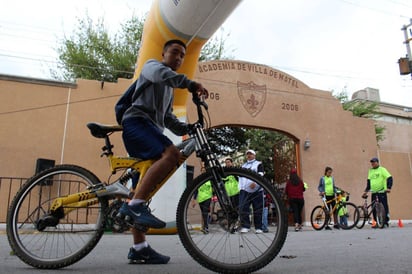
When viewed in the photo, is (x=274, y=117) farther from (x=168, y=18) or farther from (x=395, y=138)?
(x=395, y=138)

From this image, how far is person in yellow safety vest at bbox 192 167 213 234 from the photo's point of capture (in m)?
2.60

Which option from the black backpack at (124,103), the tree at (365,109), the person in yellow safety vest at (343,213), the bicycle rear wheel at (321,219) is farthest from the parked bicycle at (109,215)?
the tree at (365,109)

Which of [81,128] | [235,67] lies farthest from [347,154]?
[81,128]

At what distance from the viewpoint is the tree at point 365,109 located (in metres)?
22.8

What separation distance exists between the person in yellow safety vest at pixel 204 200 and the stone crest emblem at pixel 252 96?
34.3 feet

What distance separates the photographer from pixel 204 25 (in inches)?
212

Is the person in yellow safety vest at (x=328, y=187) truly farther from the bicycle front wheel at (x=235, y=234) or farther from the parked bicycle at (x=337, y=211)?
the bicycle front wheel at (x=235, y=234)

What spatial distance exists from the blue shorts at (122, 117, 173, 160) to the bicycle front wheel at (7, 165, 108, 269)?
1.45ft

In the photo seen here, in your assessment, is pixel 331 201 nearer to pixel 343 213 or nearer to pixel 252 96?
pixel 343 213

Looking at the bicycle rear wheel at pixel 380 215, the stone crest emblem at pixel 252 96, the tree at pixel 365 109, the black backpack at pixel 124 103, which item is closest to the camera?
the black backpack at pixel 124 103

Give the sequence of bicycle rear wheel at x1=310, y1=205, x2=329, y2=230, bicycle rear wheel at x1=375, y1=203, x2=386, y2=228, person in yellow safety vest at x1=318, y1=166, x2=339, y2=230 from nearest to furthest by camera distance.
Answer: bicycle rear wheel at x1=375, y1=203, x2=386, y2=228 → bicycle rear wheel at x1=310, y1=205, x2=329, y2=230 → person in yellow safety vest at x1=318, y1=166, x2=339, y2=230

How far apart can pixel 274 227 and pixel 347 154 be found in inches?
504

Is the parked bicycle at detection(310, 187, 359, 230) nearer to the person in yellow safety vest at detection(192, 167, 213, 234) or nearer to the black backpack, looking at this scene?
the person in yellow safety vest at detection(192, 167, 213, 234)

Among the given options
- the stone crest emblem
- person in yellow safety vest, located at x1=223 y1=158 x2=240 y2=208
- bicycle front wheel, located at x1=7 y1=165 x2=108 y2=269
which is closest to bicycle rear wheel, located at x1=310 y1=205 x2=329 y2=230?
the stone crest emblem
